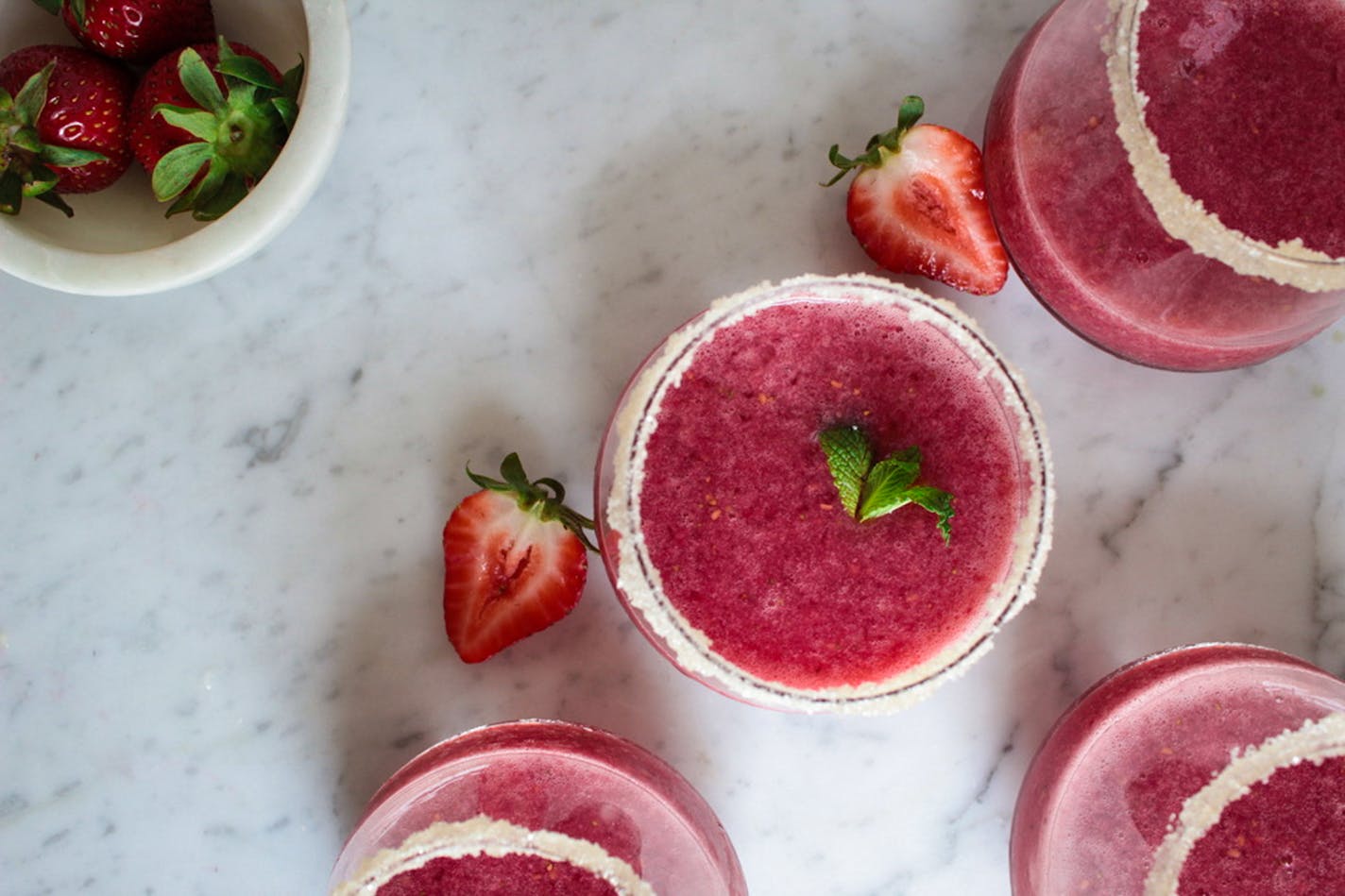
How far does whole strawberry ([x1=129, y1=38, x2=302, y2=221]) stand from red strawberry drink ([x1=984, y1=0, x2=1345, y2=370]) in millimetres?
769

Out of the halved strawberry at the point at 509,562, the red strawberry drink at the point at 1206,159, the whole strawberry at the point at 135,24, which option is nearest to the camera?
the red strawberry drink at the point at 1206,159

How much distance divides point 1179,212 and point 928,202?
0.89ft

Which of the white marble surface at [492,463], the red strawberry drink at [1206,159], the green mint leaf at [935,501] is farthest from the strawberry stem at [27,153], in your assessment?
the red strawberry drink at [1206,159]

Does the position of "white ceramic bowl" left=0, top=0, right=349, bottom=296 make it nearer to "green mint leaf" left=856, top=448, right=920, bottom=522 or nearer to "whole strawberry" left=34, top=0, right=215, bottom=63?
"whole strawberry" left=34, top=0, right=215, bottom=63

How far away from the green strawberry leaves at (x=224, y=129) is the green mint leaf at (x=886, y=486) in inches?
26.5

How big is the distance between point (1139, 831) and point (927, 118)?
796 millimetres

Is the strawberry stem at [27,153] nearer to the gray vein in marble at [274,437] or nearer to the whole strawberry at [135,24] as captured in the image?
the whole strawberry at [135,24]

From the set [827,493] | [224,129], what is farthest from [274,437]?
[827,493]

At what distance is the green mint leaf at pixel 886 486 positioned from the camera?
38.3 inches

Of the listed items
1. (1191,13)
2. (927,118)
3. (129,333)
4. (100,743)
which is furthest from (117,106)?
(1191,13)

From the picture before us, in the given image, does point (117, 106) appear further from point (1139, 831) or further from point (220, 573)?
point (1139, 831)

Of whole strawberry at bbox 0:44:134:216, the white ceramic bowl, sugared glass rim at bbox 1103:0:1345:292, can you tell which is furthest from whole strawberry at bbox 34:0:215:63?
sugared glass rim at bbox 1103:0:1345:292

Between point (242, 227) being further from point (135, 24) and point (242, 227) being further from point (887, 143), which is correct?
point (887, 143)

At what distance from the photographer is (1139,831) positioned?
1.06 m
